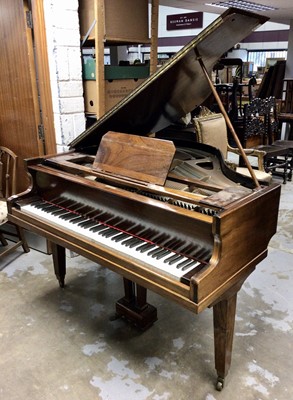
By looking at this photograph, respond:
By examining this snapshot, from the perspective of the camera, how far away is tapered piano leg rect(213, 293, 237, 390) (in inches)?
65.7

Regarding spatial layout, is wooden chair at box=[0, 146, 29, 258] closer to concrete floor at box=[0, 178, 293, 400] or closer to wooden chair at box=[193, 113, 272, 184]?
concrete floor at box=[0, 178, 293, 400]

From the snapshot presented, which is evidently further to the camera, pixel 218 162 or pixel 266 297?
→ pixel 266 297

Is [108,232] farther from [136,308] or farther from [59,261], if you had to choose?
[59,261]

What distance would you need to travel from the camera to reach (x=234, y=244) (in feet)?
4.86

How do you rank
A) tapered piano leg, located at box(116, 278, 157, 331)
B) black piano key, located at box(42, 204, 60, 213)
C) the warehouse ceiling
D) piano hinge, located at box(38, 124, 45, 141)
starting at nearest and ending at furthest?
black piano key, located at box(42, 204, 60, 213) → tapered piano leg, located at box(116, 278, 157, 331) → piano hinge, located at box(38, 124, 45, 141) → the warehouse ceiling

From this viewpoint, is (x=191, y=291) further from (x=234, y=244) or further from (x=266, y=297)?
(x=266, y=297)

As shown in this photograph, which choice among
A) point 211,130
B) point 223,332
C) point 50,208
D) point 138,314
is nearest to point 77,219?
point 50,208

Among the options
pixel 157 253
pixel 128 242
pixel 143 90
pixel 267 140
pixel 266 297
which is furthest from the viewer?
pixel 267 140

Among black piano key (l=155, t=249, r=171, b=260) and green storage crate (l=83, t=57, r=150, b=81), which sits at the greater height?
green storage crate (l=83, t=57, r=150, b=81)

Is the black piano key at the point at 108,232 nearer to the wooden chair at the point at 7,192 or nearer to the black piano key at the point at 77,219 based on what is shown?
the black piano key at the point at 77,219

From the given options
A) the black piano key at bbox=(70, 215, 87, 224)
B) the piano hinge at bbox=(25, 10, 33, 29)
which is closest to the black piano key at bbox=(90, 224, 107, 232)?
the black piano key at bbox=(70, 215, 87, 224)

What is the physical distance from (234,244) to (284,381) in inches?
34.9

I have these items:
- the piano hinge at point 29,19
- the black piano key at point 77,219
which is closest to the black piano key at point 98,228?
the black piano key at point 77,219

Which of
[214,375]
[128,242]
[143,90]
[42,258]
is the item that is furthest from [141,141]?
[42,258]
